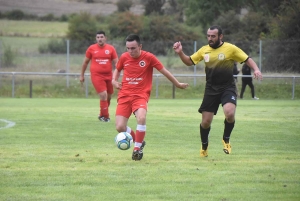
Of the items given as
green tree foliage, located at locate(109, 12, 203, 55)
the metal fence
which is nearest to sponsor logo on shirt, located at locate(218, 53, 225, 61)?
the metal fence

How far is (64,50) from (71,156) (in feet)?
86.4

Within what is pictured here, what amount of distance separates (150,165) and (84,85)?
24512 millimetres

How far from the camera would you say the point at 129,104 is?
10.6 m

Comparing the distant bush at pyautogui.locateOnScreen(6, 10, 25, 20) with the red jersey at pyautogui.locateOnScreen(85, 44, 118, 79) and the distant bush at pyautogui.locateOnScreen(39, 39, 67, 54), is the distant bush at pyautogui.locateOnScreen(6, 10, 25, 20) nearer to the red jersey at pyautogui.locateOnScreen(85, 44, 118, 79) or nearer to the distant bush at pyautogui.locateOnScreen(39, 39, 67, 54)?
the distant bush at pyautogui.locateOnScreen(39, 39, 67, 54)

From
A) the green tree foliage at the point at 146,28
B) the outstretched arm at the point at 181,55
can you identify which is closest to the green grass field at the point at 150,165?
the outstretched arm at the point at 181,55

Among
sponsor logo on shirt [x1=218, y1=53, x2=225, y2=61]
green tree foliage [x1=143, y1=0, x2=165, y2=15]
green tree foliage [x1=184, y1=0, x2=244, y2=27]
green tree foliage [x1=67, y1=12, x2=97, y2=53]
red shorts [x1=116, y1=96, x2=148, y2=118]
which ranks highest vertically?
green tree foliage [x1=143, y1=0, x2=165, y2=15]

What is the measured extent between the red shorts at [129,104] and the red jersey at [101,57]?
6.61m

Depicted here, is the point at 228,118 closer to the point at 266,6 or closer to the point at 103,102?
the point at 103,102

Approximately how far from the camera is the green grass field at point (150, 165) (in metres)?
7.41

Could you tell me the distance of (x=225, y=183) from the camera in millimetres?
7988

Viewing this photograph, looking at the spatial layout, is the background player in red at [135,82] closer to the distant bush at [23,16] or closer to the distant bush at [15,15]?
the distant bush at [23,16]

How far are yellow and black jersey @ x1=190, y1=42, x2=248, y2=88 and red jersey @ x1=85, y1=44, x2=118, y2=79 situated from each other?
22.2ft

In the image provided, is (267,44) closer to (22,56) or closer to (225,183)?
(22,56)

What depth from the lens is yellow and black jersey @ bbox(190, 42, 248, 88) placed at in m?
10.5
